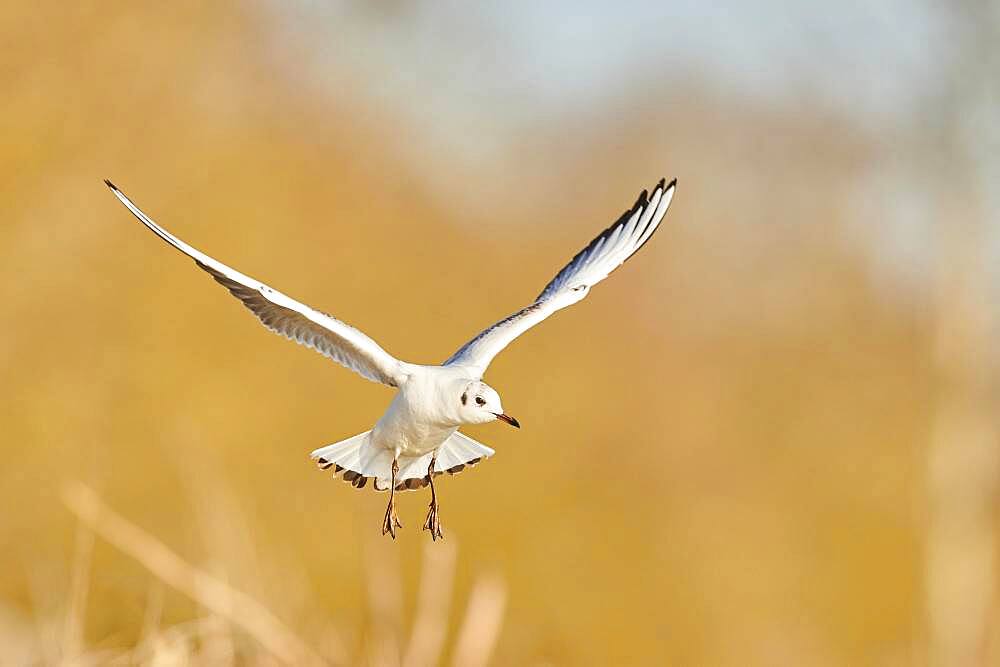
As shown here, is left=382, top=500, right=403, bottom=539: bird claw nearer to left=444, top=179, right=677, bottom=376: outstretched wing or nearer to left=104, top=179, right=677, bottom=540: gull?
left=104, top=179, right=677, bottom=540: gull

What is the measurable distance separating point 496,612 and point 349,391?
5.60 meters

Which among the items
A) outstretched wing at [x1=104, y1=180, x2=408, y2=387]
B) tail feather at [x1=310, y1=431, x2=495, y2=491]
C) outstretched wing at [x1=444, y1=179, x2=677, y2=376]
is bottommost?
tail feather at [x1=310, y1=431, x2=495, y2=491]

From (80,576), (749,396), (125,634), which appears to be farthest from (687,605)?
(80,576)

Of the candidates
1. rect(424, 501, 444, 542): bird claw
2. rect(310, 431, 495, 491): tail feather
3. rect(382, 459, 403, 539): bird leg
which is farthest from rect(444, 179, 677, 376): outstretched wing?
rect(424, 501, 444, 542): bird claw

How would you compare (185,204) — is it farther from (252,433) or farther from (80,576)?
(80,576)

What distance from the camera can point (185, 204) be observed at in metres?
9.19

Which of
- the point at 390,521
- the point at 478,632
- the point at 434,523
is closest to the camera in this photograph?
the point at 434,523

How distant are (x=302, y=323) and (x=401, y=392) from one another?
0.56m

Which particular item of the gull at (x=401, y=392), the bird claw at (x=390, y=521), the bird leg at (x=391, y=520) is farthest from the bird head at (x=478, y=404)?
the bird claw at (x=390, y=521)

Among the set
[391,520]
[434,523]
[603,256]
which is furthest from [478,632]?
[434,523]

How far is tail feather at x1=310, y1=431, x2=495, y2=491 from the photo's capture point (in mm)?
2428

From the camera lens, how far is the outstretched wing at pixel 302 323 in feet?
8.05

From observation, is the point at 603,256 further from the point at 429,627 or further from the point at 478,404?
the point at 478,404

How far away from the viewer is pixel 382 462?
246 centimetres
